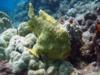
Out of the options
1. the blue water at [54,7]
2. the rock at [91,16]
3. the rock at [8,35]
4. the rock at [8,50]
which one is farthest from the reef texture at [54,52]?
the blue water at [54,7]

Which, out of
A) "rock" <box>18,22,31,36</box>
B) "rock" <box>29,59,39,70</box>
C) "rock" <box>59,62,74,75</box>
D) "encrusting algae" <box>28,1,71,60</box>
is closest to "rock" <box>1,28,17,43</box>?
"rock" <box>18,22,31,36</box>

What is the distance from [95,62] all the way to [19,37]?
2.43m

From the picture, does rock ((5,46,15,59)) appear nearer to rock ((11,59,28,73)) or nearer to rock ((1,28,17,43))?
rock ((11,59,28,73))

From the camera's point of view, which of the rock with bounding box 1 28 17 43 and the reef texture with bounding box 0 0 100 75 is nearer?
the reef texture with bounding box 0 0 100 75

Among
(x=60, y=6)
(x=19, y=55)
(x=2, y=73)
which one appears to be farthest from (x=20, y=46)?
(x=60, y=6)

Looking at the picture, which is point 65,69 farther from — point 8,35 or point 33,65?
point 8,35

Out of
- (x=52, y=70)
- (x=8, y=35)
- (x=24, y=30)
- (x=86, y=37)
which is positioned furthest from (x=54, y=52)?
(x=8, y=35)

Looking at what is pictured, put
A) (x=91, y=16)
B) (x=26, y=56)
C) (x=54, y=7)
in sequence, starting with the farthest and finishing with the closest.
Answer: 1. (x=54, y=7)
2. (x=91, y=16)
3. (x=26, y=56)

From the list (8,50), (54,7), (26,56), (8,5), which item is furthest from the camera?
(8,5)

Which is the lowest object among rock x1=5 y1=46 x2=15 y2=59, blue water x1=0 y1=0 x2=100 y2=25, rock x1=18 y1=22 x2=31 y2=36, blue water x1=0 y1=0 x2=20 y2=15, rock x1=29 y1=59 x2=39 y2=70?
rock x1=29 y1=59 x2=39 y2=70

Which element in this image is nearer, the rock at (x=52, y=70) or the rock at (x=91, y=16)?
the rock at (x=52, y=70)

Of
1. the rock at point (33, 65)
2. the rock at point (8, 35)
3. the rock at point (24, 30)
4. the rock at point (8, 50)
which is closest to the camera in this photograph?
the rock at point (33, 65)

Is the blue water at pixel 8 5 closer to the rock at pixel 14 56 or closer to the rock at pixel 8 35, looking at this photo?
the rock at pixel 8 35

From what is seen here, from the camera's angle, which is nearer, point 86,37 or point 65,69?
point 65,69
